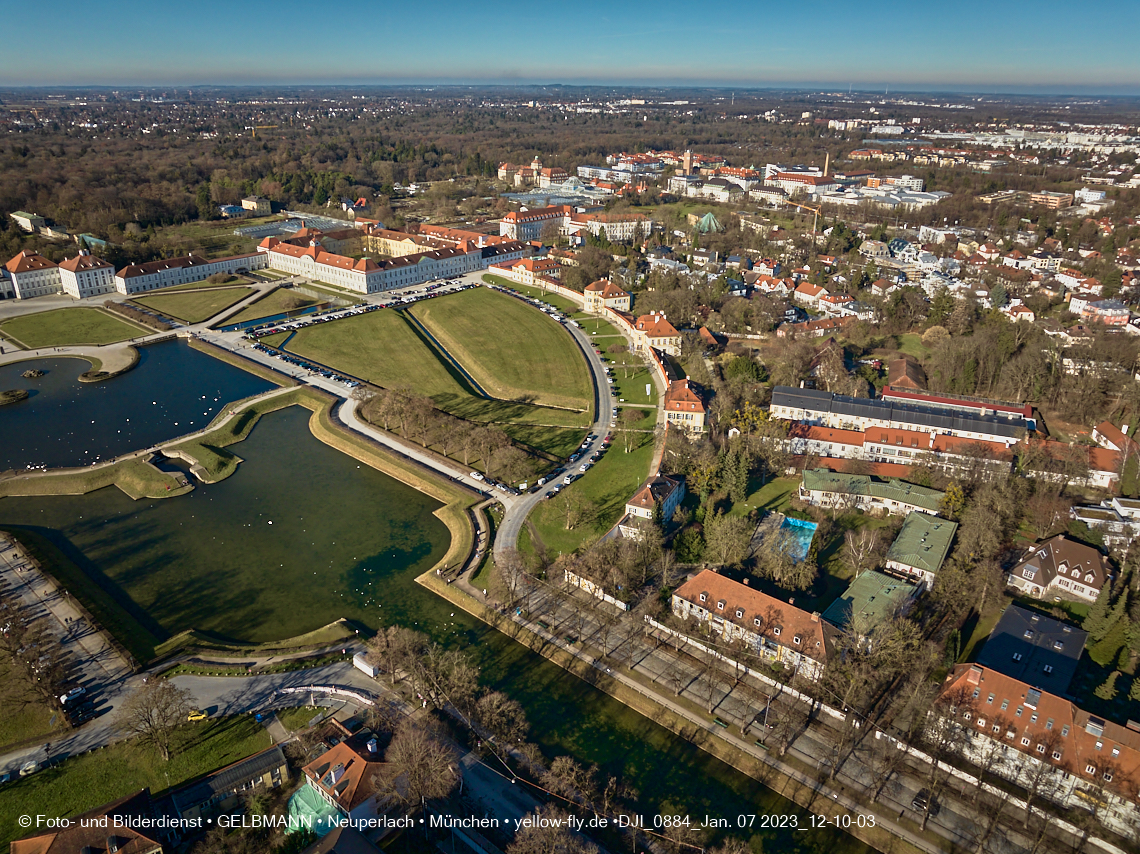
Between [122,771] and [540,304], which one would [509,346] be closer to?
[540,304]

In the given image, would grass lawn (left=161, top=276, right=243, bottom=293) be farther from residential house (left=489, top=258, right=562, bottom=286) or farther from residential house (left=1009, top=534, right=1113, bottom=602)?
residential house (left=1009, top=534, right=1113, bottom=602)

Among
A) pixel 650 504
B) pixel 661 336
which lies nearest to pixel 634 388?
pixel 661 336

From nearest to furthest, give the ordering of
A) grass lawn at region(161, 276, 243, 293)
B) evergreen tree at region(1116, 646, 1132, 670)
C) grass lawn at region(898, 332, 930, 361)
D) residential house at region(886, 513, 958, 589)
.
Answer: evergreen tree at region(1116, 646, 1132, 670) < residential house at region(886, 513, 958, 589) < grass lawn at region(898, 332, 930, 361) < grass lawn at region(161, 276, 243, 293)

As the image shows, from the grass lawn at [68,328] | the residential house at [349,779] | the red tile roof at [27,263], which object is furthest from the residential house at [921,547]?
the red tile roof at [27,263]

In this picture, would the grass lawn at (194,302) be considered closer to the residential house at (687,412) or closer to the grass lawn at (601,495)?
the grass lawn at (601,495)

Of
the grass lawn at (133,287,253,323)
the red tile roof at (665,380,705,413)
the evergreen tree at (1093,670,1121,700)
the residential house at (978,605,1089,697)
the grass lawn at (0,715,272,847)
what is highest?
the grass lawn at (133,287,253,323)

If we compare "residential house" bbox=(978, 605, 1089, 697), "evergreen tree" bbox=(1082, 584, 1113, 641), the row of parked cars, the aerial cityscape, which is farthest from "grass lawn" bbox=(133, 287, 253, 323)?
"evergreen tree" bbox=(1082, 584, 1113, 641)

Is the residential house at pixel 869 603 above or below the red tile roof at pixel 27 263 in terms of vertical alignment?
below
